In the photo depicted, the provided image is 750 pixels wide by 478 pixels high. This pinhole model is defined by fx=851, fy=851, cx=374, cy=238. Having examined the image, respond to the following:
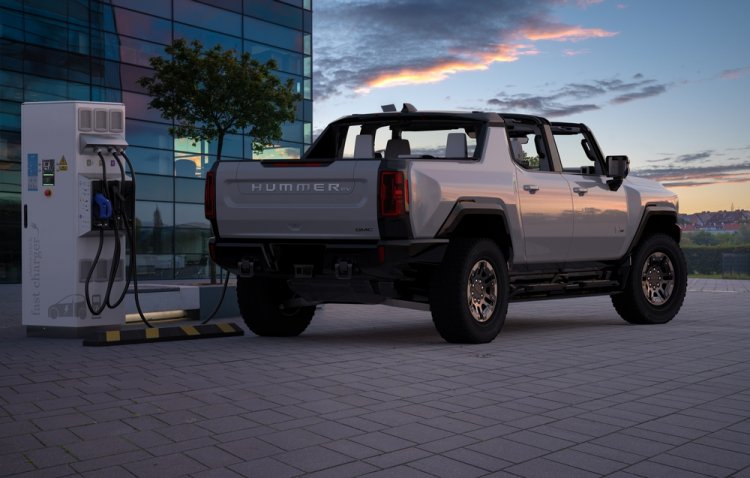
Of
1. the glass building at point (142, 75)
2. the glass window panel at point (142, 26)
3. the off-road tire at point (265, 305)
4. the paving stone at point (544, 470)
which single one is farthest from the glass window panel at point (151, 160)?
the paving stone at point (544, 470)

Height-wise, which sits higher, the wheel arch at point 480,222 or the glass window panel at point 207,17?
the glass window panel at point 207,17

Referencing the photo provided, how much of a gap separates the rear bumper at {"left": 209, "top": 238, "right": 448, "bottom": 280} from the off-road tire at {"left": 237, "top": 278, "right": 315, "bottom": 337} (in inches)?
22.2

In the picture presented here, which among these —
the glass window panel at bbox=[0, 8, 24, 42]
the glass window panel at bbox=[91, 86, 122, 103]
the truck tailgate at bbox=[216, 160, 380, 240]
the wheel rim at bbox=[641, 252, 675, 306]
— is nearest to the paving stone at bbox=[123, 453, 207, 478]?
the truck tailgate at bbox=[216, 160, 380, 240]

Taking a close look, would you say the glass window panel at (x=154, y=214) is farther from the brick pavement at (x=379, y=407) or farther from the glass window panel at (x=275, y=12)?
the brick pavement at (x=379, y=407)

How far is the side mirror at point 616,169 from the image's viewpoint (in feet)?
33.0

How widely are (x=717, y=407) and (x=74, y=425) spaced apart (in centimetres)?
392

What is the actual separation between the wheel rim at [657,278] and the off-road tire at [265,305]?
180 inches

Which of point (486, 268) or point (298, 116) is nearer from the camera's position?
point (486, 268)

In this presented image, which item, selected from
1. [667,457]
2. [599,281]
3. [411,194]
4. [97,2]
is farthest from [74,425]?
[97,2]

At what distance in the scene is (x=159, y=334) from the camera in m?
8.98

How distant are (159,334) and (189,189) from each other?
2271 centimetres

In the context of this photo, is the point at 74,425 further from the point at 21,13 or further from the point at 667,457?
the point at 21,13

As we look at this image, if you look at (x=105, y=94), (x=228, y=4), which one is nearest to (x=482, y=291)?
(x=105, y=94)

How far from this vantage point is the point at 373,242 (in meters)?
7.89
